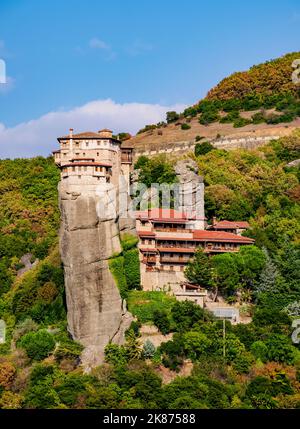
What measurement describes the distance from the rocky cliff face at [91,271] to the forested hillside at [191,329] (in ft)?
2.44

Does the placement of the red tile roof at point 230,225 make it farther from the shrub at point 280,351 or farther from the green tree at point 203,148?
the green tree at point 203,148

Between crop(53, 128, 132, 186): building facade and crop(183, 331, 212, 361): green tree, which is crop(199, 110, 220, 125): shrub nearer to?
crop(53, 128, 132, 186): building facade

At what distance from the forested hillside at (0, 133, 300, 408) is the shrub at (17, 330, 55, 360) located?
0.17ft

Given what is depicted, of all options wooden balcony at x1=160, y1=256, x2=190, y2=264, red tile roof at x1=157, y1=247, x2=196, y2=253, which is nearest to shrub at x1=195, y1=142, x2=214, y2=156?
red tile roof at x1=157, y1=247, x2=196, y2=253

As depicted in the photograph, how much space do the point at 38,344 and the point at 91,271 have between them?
4.20 m

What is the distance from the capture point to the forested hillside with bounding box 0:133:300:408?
35188mm

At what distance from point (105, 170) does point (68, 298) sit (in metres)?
6.22

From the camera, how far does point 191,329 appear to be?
38.8 metres

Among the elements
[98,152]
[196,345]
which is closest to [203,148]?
[98,152]

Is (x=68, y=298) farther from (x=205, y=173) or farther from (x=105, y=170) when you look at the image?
(x=205, y=173)

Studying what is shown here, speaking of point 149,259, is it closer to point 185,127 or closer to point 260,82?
point 185,127

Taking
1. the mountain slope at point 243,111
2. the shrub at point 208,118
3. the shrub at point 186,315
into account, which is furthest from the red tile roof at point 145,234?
the shrub at point 208,118

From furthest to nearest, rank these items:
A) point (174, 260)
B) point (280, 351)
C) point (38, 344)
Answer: point (174, 260)
point (38, 344)
point (280, 351)

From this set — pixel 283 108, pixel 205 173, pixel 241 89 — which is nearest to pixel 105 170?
pixel 205 173
